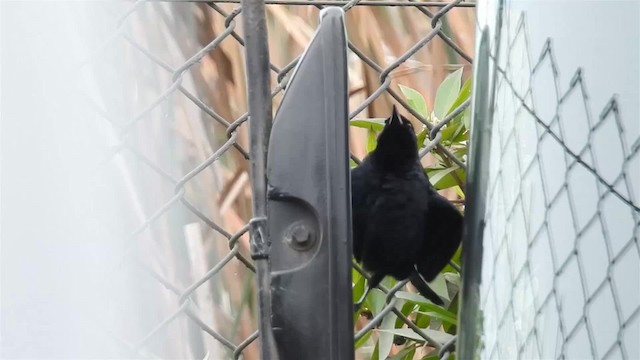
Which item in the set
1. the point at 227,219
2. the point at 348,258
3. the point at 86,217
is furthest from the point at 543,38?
the point at 227,219

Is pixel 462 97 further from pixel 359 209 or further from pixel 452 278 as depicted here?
pixel 359 209

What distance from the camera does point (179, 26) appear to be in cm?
103

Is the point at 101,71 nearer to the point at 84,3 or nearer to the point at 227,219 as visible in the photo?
the point at 84,3

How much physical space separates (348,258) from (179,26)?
0.54 metres

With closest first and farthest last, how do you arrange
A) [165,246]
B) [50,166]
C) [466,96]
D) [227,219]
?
[50,166] < [165,246] < [466,96] < [227,219]

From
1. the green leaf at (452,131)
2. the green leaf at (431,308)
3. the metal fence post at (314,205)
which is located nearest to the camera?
the metal fence post at (314,205)

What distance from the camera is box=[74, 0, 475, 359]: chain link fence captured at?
0.55m

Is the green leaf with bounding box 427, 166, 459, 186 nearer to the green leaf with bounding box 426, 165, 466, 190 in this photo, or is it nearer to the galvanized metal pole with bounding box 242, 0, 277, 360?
the green leaf with bounding box 426, 165, 466, 190

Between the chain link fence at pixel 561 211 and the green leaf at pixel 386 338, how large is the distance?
54cm

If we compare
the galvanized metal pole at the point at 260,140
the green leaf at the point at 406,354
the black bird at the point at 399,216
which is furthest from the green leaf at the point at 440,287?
the galvanized metal pole at the point at 260,140

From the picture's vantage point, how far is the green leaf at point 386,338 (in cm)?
117

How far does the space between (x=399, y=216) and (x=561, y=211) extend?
104mm

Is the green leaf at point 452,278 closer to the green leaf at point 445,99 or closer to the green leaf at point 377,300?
the green leaf at point 377,300

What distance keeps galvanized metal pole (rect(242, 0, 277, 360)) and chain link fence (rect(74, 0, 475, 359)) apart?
7cm
